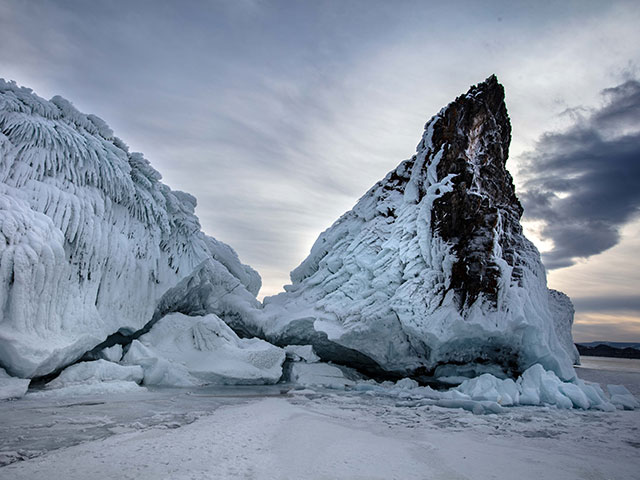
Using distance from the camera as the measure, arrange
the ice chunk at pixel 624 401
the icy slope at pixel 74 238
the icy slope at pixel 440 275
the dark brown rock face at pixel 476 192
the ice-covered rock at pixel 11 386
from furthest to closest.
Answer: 1. the dark brown rock face at pixel 476 192
2. the icy slope at pixel 440 275
3. the ice chunk at pixel 624 401
4. the icy slope at pixel 74 238
5. the ice-covered rock at pixel 11 386

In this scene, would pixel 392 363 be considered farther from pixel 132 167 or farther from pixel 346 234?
pixel 132 167

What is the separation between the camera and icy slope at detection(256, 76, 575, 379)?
9.27 meters

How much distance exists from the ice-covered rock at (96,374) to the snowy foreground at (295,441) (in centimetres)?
85

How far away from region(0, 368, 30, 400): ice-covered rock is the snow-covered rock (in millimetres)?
2675

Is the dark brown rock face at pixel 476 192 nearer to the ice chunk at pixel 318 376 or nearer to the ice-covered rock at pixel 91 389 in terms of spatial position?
the ice chunk at pixel 318 376

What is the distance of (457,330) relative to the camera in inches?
364

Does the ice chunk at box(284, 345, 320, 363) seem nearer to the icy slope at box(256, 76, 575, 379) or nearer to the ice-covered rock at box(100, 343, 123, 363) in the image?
the icy slope at box(256, 76, 575, 379)

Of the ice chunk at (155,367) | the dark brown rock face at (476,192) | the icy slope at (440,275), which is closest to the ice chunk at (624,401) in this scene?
the icy slope at (440,275)

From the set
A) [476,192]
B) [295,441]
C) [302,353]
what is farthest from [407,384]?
[295,441]

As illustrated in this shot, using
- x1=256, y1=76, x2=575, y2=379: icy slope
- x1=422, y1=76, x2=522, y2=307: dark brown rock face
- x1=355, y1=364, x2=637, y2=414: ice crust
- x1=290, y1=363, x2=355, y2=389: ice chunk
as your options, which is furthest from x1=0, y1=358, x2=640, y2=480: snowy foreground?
x1=290, y1=363, x2=355, y2=389: ice chunk

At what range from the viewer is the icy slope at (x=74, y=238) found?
6648 millimetres

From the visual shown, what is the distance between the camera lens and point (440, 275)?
1009 centimetres

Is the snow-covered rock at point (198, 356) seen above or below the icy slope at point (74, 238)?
below

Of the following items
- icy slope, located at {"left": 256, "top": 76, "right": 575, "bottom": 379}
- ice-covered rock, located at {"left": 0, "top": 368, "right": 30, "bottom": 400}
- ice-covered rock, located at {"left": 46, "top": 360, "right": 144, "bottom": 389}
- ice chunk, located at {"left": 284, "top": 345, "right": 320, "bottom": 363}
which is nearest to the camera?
ice-covered rock, located at {"left": 0, "top": 368, "right": 30, "bottom": 400}
